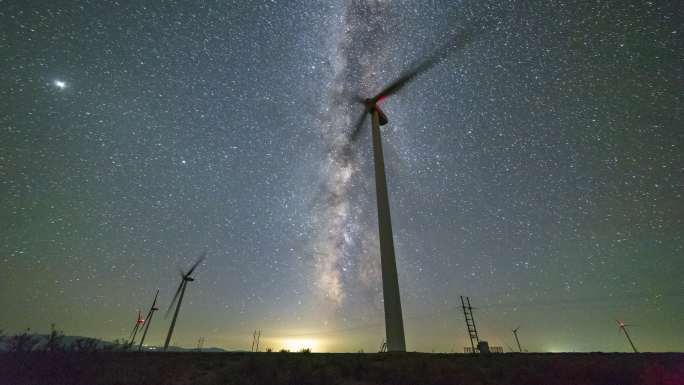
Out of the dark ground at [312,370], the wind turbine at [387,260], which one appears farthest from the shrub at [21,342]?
the wind turbine at [387,260]

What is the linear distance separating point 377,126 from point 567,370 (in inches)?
937

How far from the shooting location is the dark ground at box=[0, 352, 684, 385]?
970 centimetres

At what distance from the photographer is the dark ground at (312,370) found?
970 cm

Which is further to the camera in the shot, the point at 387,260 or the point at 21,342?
the point at 387,260

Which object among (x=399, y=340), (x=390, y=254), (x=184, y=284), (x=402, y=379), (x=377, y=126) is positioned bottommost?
(x=402, y=379)

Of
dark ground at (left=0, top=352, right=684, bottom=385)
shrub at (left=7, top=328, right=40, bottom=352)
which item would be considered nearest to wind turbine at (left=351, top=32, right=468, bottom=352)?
dark ground at (left=0, top=352, right=684, bottom=385)

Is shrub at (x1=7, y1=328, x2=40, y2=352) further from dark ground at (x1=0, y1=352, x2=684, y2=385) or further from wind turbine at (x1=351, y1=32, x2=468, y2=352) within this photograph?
wind turbine at (x1=351, y1=32, x2=468, y2=352)

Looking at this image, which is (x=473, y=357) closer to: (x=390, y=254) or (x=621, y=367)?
(x=621, y=367)

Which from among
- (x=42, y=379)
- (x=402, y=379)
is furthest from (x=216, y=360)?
(x=402, y=379)

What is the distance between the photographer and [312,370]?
10703 millimetres

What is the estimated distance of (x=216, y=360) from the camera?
1216cm

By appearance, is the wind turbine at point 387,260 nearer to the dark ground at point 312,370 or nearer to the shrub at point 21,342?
the dark ground at point 312,370

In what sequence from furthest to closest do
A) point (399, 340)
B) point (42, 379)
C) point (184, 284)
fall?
1. point (184, 284)
2. point (399, 340)
3. point (42, 379)

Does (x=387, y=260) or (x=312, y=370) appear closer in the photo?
(x=312, y=370)
